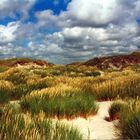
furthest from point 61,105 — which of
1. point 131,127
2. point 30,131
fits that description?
point 30,131

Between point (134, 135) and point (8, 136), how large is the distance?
7.76ft

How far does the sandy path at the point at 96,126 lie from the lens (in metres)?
7.67

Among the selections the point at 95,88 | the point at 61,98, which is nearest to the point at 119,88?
the point at 95,88

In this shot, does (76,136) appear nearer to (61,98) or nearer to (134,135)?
(134,135)

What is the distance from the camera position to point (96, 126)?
8781 millimetres

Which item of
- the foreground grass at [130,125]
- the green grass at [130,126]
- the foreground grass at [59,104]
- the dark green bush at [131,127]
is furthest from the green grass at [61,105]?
the dark green bush at [131,127]

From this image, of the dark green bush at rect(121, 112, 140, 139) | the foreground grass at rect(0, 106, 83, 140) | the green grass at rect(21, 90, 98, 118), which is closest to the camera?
the foreground grass at rect(0, 106, 83, 140)

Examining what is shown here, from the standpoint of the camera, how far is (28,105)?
32.9 feet

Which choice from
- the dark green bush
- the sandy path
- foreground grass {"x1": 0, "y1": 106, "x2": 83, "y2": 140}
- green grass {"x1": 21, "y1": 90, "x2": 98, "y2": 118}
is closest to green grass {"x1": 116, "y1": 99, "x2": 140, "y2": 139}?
the dark green bush

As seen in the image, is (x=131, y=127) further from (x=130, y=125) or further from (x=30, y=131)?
(x=30, y=131)

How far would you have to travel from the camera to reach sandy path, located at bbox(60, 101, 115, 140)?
767 cm

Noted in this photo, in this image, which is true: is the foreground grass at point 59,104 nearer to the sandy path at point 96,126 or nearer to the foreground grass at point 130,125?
the sandy path at point 96,126

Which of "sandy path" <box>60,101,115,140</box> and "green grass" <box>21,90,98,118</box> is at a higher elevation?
"green grass" <box>21,90,98,118</box>

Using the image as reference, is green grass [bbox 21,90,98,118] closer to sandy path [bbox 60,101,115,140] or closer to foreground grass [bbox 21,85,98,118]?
foreground grass [bbox 21,85,98,118]
